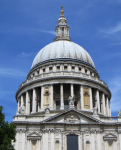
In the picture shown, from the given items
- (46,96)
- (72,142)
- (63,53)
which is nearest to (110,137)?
(72,142)

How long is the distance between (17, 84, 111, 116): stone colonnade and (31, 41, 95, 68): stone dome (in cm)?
943

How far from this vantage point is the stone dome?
69562 millimetres

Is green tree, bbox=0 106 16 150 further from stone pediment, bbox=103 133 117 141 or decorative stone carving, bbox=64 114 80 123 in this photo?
stone pediment, bbox=103 133 117 141

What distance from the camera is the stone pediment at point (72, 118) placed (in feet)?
166

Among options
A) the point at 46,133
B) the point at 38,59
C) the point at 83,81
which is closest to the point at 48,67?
the point at 38,59

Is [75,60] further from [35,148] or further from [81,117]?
[35,148]

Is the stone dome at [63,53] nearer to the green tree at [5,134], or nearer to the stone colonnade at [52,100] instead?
the stone colonnade at [52,100]

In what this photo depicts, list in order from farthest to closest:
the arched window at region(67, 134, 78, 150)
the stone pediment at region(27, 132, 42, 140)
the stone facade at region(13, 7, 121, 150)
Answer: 1. the stone pediment at region(27, 132, 42, 140)
2. the stone facade at region(13, 7, 121, 150)
3. the arched window at region(67, 134, 78, 150)

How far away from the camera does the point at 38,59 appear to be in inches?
2840

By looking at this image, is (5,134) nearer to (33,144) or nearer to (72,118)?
(33,144)

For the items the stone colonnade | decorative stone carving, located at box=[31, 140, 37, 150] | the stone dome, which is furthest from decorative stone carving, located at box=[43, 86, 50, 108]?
decorative stone carving, located at box=[31, 140, 37, 150]

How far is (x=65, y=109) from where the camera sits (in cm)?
5881

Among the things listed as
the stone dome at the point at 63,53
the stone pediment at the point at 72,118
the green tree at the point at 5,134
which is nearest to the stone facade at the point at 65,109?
the stone pediment at the point at 72,118

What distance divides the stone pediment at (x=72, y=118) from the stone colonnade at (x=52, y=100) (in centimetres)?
720
